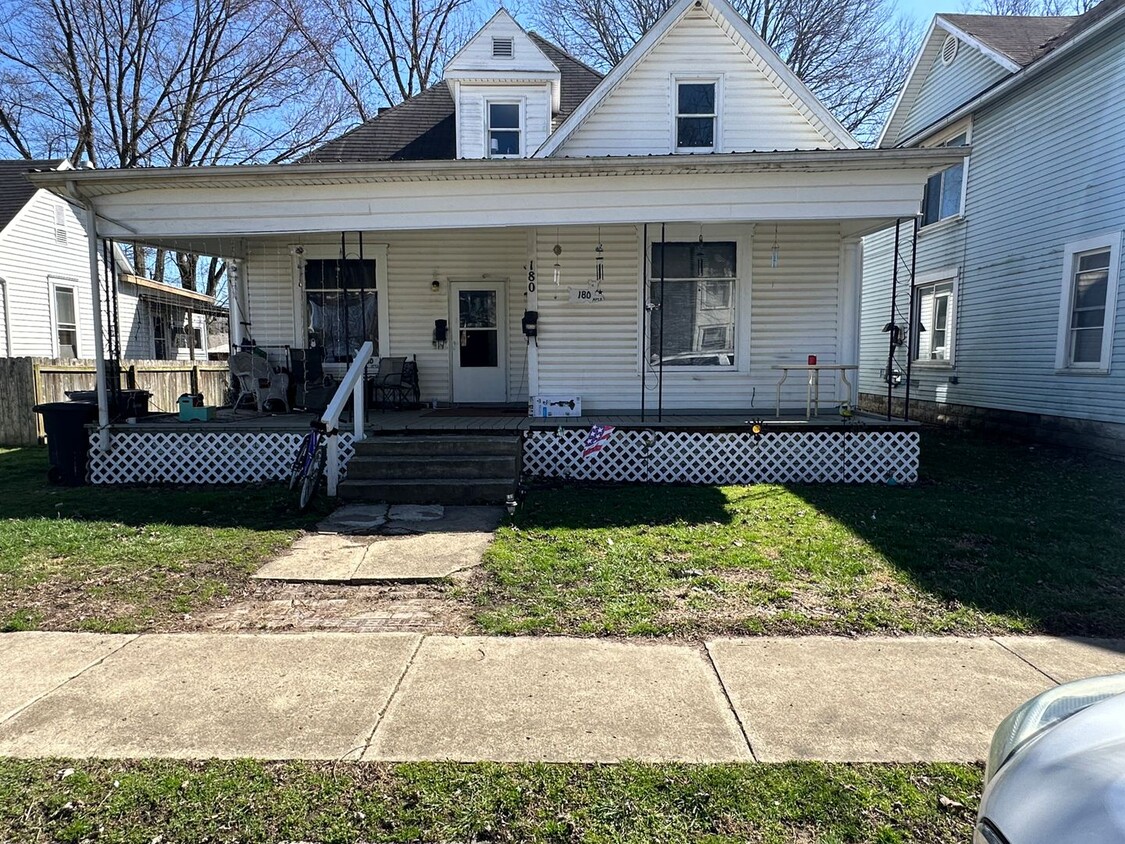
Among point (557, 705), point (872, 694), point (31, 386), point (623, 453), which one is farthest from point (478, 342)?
point (872, 694)

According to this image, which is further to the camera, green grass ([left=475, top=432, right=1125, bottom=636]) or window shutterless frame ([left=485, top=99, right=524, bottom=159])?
window shutterless frame ([left=485, top=99, right=524, bottom=159])

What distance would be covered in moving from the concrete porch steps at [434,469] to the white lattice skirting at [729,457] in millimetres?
730

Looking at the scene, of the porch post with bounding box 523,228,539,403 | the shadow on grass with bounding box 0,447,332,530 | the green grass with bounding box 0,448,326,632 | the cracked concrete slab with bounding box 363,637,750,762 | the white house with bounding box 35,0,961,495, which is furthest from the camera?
the porch post with bounding box 523,228,539,403

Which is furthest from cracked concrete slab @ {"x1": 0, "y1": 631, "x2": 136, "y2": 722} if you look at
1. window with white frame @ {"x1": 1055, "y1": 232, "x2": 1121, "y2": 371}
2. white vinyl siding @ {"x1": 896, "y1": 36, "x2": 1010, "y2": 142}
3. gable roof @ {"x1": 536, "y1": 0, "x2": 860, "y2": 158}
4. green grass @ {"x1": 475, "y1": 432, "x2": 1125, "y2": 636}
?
white vinyl siding @ {"x1": 896, "y1": 36, "x2": 1010, "y2": 142}

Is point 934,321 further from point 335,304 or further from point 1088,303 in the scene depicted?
point 335,304

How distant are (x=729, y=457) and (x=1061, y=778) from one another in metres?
6.85

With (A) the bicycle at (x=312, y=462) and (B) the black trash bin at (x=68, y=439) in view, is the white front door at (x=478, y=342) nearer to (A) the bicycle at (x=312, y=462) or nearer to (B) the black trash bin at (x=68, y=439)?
(A) the bicycle at (x=312, y=462)

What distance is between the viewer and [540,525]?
20.5 ft

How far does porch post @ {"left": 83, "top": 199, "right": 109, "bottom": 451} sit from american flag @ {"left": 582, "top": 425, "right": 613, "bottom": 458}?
5.58 metres

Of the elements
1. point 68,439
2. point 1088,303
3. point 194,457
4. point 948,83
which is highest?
point 948,83

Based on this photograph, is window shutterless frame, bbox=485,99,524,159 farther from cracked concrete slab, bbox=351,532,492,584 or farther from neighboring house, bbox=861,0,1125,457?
cracked concrete slab, bbox=351,532,492,584

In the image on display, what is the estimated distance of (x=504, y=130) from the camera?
11.7 meters

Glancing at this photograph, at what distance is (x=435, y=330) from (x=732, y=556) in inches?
282

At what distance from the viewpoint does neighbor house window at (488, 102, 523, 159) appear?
461 inches
